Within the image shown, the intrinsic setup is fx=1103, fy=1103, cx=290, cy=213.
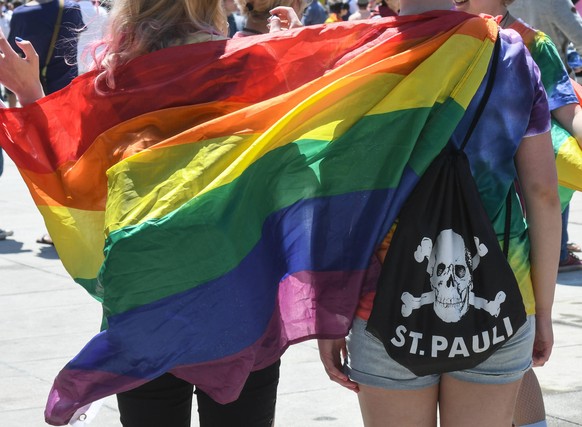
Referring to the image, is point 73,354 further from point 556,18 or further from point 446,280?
point 556,18

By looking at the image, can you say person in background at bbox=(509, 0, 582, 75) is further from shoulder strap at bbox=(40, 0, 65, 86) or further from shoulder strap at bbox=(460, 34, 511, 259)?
shoulder strap at bbox=(460, 34, 511, 259)

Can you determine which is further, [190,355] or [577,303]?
[577,303]

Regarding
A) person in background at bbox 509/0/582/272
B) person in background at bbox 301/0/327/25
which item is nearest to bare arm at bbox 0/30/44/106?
person in background at bbox 509/0/582/272

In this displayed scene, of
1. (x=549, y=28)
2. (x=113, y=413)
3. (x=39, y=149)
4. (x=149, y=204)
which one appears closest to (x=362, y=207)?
(x=149, y=204)

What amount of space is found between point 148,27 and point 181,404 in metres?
1.04

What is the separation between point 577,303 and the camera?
639 cm

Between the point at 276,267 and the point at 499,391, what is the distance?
25.0 inches

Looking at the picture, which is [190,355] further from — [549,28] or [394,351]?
[549,28]

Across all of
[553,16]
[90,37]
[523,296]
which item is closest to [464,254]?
[523,296]

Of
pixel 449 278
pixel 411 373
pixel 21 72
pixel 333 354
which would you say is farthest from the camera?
pixel 21 72

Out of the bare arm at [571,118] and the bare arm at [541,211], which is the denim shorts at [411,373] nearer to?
the bare arm at [541,211]

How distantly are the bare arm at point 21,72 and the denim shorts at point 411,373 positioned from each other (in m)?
1.21

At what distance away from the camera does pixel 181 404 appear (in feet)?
10.1

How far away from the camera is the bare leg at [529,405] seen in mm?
3588
